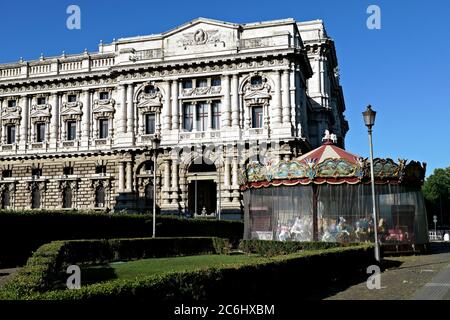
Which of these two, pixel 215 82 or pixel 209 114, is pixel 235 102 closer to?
pixel 209 114

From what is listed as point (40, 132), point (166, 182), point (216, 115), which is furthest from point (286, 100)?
point (40, 132)

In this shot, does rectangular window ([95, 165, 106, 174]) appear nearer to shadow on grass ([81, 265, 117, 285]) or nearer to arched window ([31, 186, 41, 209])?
arched window ([31, 186, 41, 209])

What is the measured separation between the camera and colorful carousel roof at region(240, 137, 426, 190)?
1133 inches

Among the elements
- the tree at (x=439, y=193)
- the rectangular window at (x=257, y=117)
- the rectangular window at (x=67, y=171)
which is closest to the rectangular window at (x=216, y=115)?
the rectangular window at (x=257, y=117)

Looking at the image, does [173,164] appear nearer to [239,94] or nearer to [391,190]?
[239,94]

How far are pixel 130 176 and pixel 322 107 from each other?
75.8 ft

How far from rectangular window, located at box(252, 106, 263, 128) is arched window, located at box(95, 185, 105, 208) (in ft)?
56.2

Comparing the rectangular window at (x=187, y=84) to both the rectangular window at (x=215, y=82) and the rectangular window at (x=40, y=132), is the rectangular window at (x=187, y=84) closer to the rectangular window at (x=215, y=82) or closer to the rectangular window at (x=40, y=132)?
the rectangular window at (x=215, y=82)

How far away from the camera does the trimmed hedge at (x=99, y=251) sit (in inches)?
582

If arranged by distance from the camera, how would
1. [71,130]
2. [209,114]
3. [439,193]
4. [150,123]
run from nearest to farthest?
[209,114], [150,123], [71,130], [439,193]

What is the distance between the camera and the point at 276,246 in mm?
27844

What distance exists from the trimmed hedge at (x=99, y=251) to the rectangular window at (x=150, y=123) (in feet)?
76.3

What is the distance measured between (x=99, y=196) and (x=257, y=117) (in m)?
18.4
